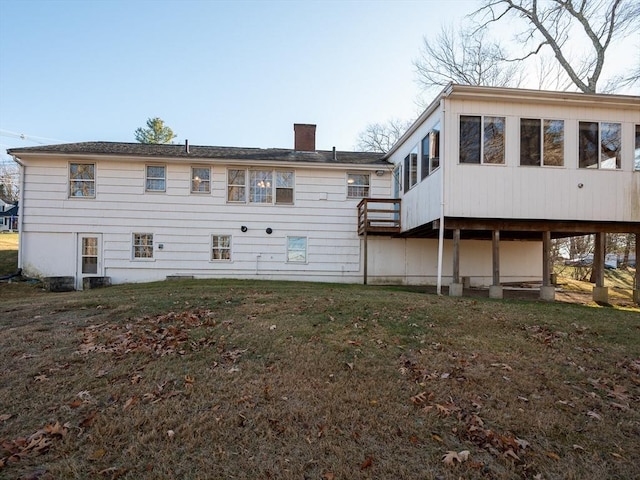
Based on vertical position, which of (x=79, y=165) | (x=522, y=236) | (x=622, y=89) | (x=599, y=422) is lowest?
(x=599, y=422)

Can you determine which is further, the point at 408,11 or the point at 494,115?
the point at 408,11

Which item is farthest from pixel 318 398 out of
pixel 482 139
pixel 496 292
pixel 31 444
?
pixel 482 139

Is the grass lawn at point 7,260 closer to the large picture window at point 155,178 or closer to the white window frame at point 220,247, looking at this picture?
the large picture window at point 155,178

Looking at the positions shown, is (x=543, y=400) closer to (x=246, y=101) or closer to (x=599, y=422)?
(x=599, y=422)

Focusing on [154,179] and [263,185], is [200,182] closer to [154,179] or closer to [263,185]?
[154,179]

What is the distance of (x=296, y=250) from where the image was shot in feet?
45.3

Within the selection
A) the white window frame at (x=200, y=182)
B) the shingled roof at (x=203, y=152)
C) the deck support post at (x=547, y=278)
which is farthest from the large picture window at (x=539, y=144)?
the white window frame at (x=200, y=182)

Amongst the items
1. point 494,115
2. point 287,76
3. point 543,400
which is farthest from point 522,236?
point 287,76

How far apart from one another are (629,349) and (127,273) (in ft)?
47.7

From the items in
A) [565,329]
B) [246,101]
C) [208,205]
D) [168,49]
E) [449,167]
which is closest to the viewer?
[565,329]

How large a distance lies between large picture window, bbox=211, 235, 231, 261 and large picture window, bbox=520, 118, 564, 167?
10426 millimetres

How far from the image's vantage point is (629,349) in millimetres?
4742

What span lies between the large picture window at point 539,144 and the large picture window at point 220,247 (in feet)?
34.2

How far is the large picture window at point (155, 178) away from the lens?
13477mm
